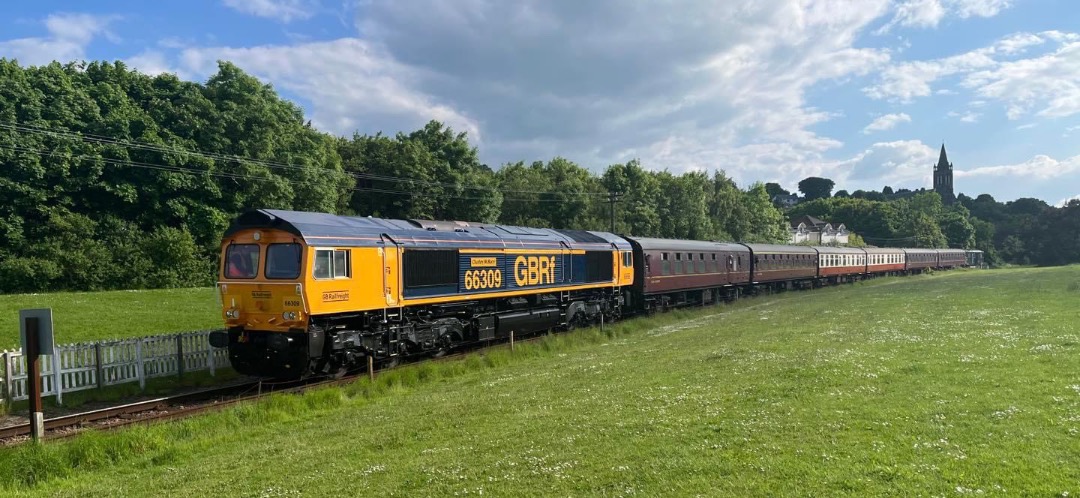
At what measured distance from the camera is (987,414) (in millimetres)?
7934

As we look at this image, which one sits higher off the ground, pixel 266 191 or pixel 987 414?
pixel 266 191

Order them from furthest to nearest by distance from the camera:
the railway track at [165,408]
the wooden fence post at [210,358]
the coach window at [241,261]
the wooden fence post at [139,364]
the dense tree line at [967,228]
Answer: the dense tree line at [967,228] < the wooden fence post at [210,358] < the wooden fence post at [139,364] < the coach window at [241,261] < the railway track at [165,408]

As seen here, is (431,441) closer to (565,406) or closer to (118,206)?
(565,406)

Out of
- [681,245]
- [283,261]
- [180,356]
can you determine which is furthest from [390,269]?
[681,245]

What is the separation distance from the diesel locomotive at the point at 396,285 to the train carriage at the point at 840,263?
26366 mm

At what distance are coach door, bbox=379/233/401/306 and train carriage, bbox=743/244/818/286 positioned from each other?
28470 mm

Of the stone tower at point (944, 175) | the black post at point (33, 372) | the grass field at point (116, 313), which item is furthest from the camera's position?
the stone tower at point (944, 175)

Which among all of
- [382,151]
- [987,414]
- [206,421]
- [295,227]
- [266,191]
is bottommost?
[206,421]

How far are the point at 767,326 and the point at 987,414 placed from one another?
12.7m

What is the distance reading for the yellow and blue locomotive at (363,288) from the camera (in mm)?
13711

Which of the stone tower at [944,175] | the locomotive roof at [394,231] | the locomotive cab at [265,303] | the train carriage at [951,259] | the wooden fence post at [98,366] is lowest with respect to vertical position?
the train carriage at [951,259]

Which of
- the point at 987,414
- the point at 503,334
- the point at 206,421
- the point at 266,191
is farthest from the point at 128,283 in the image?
the point at 987,414

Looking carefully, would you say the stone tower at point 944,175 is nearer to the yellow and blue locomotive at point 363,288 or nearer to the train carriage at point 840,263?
the train carriage at point 840,263

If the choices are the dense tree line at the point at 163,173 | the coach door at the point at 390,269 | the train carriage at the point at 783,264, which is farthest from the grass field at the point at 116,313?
the train carriage at the point at 783,264
